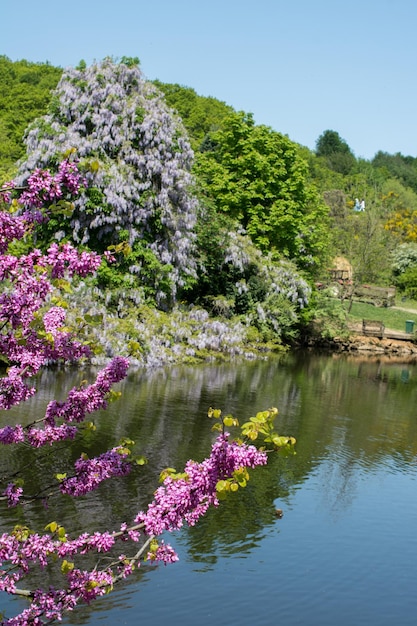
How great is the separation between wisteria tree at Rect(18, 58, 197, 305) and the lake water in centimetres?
716

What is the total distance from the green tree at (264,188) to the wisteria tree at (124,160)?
7464 mm

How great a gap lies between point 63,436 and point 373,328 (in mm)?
38581

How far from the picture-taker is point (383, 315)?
165 feet

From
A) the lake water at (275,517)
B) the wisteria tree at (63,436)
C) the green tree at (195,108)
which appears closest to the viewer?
the wisteria tree at (63,436)

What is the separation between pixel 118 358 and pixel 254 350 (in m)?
28.8

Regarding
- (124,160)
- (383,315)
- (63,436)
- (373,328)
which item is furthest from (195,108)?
(63,436)

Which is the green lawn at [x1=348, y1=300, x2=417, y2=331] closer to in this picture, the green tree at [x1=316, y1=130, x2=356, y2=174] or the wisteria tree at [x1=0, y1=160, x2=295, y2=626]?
the wisteria tree at [x1=0, y1=160, x2=295, y2=626]

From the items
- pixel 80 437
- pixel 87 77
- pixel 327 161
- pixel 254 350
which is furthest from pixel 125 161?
pixel 327 161

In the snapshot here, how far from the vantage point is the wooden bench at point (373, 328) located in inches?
1745

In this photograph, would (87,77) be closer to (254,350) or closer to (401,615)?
(254,350)

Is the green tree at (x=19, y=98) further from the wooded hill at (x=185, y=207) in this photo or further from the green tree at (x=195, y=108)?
the wooded hill at (x=185, y=207)

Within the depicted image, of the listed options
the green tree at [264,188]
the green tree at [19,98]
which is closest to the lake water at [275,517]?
the green tree at [264,188]

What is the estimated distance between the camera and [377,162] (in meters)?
169

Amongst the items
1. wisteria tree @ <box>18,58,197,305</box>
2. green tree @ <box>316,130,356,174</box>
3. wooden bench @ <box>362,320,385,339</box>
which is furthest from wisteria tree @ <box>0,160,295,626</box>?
green tree @ <box>316,130,356,174</box>
